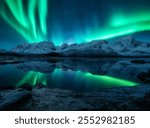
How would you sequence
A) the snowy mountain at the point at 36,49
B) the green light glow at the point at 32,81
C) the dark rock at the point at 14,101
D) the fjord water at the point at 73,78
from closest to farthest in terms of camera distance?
1. the dark rock at the point at 14,101
2. the fjord water at the point at 73,78
3. the green light glow at the point at 32,81
4. the snowy mountain at the point at 36,49

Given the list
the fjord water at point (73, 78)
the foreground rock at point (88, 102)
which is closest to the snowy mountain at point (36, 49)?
the fjord water at point (73, 78)

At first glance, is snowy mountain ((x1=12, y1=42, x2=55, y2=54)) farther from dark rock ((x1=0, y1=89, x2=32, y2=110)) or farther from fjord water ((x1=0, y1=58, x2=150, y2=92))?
dark rock ((x1=0, y1=89, x2=32, y2=110))

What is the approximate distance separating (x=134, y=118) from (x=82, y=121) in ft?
2.16

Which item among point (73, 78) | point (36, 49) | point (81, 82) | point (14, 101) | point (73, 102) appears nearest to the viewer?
point (14, 101)

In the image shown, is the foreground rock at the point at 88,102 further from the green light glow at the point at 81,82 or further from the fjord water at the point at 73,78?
the green light glow at the point at 81,82

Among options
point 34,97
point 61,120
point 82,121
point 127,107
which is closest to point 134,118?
point 127,107

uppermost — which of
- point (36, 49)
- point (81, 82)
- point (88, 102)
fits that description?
point (36, 49)

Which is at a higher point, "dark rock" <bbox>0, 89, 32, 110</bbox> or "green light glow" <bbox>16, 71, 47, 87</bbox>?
"green light glow" <bbox>16, 71, 47, 87</bbox>

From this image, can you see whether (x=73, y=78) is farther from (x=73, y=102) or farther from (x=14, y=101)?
(x=14, y=101)

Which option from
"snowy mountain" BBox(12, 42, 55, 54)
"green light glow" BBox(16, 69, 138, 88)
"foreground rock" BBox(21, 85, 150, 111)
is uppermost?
"snowy mountain" BBox(12, 42, 55, 54)

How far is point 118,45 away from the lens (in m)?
132

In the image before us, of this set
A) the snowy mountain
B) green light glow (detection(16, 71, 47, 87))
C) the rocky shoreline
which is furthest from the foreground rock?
the snowy mountain

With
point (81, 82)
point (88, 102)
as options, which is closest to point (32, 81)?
point (81, 82)

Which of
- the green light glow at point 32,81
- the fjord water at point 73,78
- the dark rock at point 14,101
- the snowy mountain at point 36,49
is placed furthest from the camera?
the snowy mountain at point 36,49
